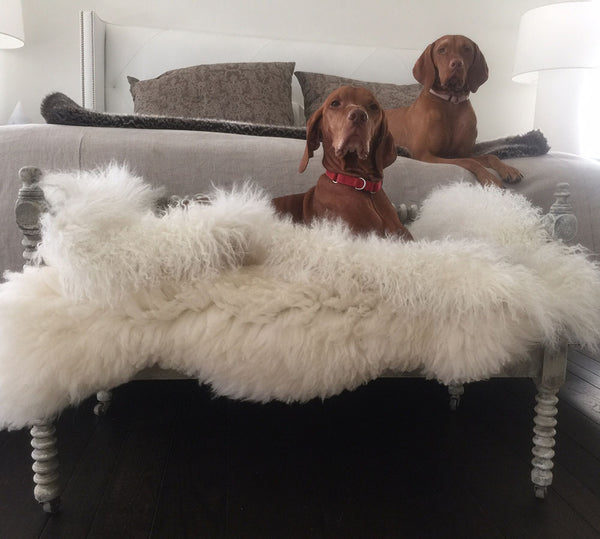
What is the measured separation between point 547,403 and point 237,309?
0.58 m

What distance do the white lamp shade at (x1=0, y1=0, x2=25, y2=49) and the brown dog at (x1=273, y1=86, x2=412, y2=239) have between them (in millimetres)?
2235

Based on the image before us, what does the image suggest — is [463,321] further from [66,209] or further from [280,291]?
[66,209]

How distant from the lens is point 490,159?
5.16 feet

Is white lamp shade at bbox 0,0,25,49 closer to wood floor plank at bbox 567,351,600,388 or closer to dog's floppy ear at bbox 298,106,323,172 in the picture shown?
dog's floppy ear at bbox 298,106,323,172

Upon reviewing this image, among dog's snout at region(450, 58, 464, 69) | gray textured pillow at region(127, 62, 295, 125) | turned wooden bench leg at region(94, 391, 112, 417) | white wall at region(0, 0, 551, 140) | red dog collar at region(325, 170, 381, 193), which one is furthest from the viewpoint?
white wall at region(0, 0, 551, 140)

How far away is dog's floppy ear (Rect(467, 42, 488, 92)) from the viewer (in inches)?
66.9

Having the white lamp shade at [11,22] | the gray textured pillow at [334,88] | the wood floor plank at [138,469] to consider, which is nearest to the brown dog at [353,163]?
the wood floor plank at [138,469]

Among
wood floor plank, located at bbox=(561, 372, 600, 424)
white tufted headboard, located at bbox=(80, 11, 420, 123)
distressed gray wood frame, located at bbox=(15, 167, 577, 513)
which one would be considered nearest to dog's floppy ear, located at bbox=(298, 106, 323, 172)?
distressed gray wood frame, located at bbox=(15, 167, 577, 513)

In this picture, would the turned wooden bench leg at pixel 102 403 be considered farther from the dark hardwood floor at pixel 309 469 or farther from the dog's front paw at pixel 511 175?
the dog's front paw at pixel 511 175

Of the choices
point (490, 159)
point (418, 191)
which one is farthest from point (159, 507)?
point (490, 159)

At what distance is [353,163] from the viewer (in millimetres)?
1047

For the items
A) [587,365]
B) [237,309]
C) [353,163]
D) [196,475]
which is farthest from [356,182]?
[587,365]

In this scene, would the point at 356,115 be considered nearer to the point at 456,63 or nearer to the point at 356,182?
the point at 356,182

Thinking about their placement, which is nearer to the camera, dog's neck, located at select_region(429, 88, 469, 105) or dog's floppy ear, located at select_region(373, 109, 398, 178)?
dog's floppy ear, located at select_region(373, 109, 398, 178)
